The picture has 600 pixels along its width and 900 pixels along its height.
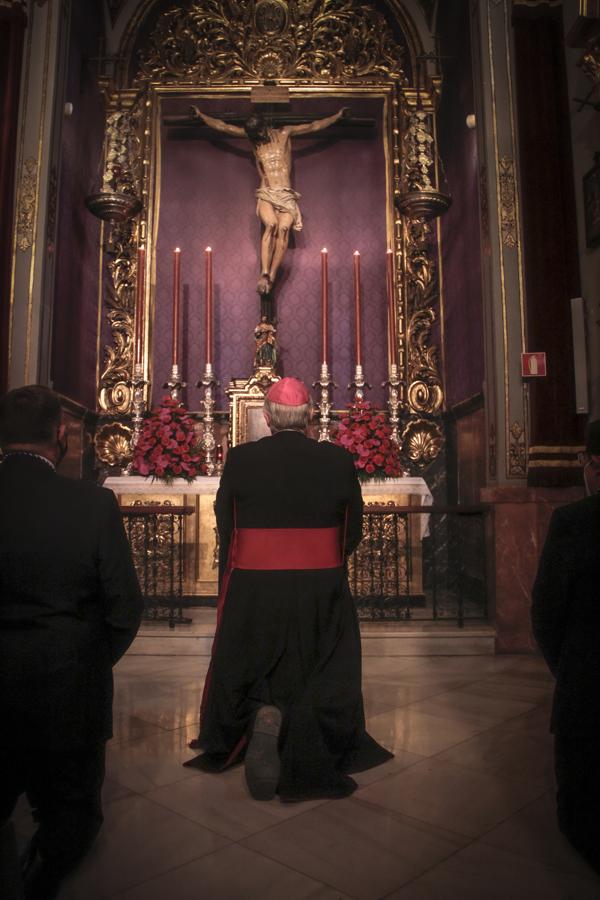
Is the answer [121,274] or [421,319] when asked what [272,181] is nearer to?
[121,274]

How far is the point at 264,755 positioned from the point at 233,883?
2.26ft

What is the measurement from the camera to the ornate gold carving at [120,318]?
754cm

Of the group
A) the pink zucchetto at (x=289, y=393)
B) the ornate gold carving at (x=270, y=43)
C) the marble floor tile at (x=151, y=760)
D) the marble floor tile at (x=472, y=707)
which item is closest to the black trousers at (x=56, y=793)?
the marble floor tile at (x=151, y=760)

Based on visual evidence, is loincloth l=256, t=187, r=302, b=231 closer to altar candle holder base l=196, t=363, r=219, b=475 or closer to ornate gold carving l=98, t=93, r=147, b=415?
ornate gold carving l=98, t=93, r=147, b=415

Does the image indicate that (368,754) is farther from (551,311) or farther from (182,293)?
(182,293)

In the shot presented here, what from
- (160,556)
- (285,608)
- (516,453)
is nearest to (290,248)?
(160,556)

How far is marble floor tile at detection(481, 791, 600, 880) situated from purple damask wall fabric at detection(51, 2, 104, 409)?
210 inches

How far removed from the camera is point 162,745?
3014mm

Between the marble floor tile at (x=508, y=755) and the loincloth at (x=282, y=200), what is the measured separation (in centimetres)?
573

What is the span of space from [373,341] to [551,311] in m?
2.87

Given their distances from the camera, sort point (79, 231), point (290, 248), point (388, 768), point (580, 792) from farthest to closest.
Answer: point (290, 248)
point (79, 231)
point (388, 768)
point (580, 792)

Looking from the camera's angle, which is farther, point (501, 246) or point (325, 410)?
point (325, 410)

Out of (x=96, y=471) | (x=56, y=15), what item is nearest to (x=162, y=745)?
(x=96, y=471)

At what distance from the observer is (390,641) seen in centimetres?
493
